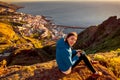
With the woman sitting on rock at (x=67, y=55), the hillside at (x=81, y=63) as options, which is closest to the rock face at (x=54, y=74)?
the hillside at (x=81, y=63)

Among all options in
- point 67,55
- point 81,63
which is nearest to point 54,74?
point 67,55

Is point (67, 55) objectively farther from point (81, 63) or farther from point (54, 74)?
point (81, 63)

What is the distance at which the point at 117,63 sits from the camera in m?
14.9

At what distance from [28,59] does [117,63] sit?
42235mm

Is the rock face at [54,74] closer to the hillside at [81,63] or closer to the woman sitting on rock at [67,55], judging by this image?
the hillside at [81,63]

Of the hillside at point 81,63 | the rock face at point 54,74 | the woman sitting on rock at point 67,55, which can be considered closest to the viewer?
the woman sitting on rock at point 67,55

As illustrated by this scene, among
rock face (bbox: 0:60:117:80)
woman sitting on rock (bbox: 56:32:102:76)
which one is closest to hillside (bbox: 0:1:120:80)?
rock face (bbox: 0:60:117:80)

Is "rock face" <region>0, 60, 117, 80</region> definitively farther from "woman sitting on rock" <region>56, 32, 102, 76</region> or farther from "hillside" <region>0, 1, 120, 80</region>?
"woman sitting on rock" <region>56, 32, 102, 76</region>

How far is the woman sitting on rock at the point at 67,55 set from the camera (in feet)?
39.9

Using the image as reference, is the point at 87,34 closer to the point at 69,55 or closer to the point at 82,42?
the point at 82,42

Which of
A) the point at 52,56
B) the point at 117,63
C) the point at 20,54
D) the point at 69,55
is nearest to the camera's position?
the point at 69,55

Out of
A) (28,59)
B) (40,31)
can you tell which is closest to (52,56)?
(28,59)

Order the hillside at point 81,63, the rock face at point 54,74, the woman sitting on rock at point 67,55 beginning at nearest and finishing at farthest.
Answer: the woman sitting on rock at point 67,55 < the rock face at point 54,74 < the hillside at point 81,63

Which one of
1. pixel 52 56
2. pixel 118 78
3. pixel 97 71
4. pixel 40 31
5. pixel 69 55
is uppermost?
pixel 69 55
